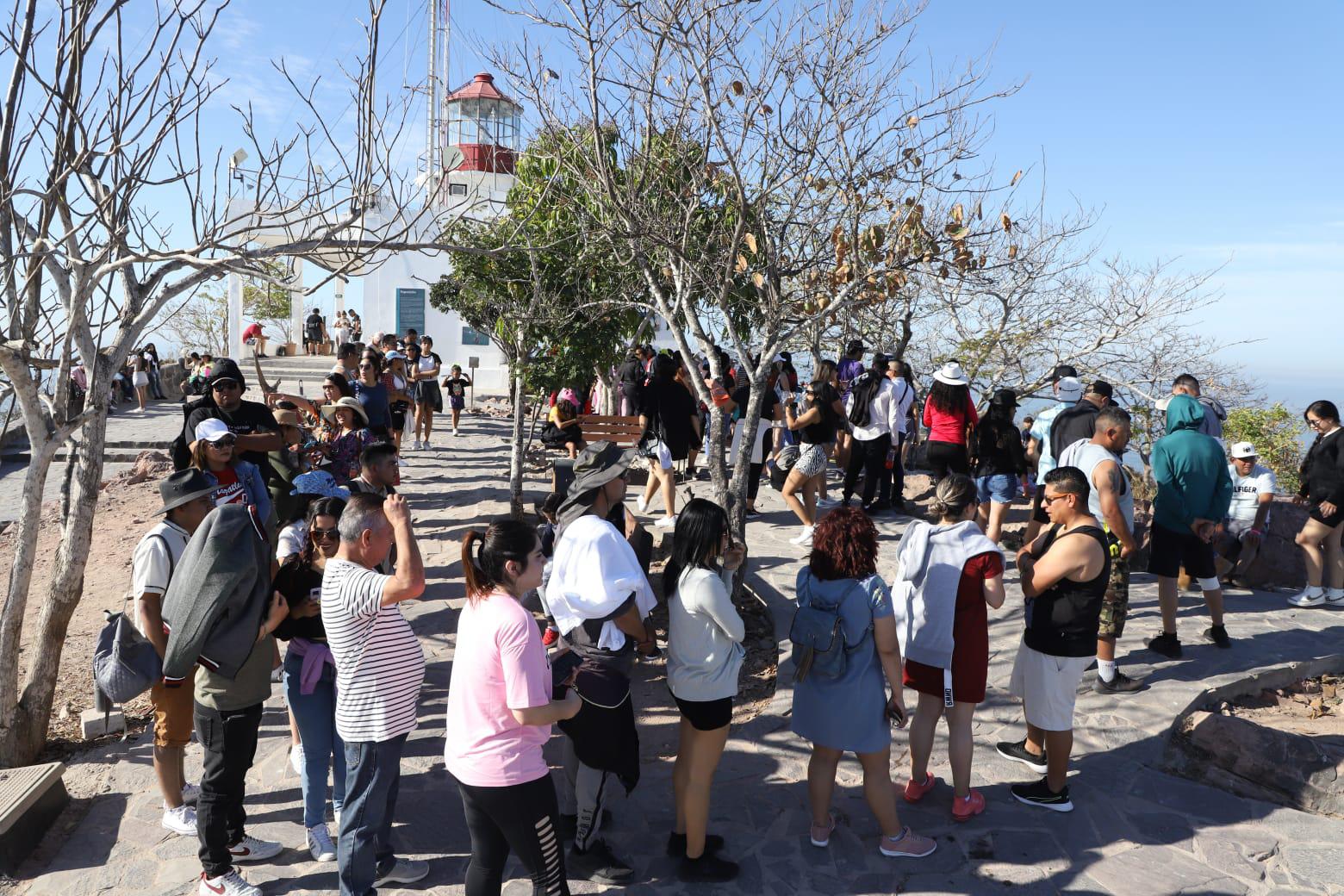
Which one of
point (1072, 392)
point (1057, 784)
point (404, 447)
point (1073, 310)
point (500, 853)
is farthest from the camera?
point (404, 447)

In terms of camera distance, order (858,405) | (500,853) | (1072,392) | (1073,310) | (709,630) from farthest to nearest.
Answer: (1073,310), (858,405), (1072,392), (709,630), (500,853)

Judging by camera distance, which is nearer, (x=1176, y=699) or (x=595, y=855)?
(x=595, y=855)

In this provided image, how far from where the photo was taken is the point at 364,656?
11.1ft

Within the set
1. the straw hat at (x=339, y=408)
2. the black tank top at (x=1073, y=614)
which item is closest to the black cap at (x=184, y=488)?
the straw hat at (x=339, y=408)

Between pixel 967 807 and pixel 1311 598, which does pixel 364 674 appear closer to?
pixel 967 807

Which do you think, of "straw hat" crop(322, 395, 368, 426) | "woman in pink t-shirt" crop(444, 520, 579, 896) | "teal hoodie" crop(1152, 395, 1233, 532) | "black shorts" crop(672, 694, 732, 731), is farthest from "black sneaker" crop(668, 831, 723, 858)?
Result: "straw hat" crop(322, 395, 368, 426)

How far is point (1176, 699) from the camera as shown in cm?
524

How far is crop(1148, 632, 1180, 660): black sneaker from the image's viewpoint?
5785 mm

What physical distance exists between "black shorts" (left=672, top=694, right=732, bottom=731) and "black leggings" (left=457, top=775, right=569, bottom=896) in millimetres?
772

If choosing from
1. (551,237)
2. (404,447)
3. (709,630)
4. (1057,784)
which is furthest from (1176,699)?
(404,447)

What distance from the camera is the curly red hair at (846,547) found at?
365 centimetres

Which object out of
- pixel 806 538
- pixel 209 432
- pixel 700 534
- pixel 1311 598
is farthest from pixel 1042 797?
pixel 209 432

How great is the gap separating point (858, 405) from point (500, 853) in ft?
22.5

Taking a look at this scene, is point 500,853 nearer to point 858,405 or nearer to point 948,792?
point 948,792
